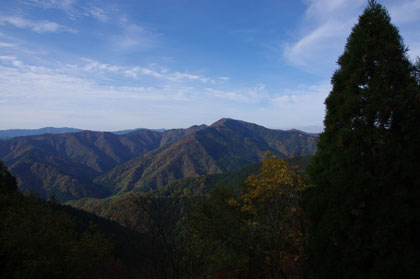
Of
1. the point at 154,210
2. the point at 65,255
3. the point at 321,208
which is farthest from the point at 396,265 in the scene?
the point at 65,255

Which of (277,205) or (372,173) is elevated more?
(372,173)

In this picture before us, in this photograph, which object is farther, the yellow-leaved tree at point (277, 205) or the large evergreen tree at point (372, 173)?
the yellow-leaved tree at point (277, 205)

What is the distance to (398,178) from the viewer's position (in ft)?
29.3

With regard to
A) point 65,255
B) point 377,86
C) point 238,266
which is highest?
point 377,86

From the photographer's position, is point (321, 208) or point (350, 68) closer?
point (321, 208)

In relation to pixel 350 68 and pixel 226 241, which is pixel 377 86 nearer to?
pixel 350 68

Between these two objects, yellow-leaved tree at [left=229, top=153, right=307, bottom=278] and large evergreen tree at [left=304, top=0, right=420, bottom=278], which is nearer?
large evergreen tree at [left=304, top=0, right=420, bottom=278]

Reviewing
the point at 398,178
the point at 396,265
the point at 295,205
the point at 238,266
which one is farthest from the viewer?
the point at 238,266

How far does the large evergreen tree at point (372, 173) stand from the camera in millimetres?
8484

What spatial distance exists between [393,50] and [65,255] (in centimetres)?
1904

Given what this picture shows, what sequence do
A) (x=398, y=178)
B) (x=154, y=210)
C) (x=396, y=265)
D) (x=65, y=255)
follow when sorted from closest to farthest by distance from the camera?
1. (x=396, y=265)
2. (x=398, y=178)
3. (x=154, y=210)
4. (x=65, y=255)

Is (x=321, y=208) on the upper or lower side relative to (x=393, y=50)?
lower

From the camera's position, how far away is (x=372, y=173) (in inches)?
366

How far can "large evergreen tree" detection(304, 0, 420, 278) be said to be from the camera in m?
8.48
